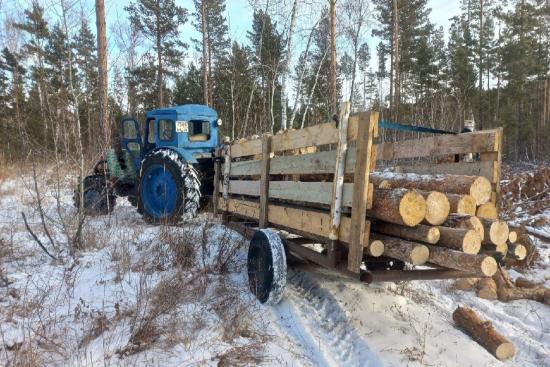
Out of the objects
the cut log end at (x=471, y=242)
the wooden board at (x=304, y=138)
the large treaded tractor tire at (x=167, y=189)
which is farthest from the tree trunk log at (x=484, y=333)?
the large treaded tractor tire at (x=167, y=189)

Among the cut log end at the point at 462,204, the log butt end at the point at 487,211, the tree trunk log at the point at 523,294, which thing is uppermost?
the cut log end at the point at 462,204

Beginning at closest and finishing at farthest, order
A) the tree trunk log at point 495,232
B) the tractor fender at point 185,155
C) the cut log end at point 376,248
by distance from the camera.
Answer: the cut log end at point 376,248 → the tree trunk log at point 495,232 → the tractor fender at point 185,155

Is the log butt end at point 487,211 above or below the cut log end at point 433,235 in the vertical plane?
above

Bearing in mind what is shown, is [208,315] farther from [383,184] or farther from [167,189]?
[167,189]

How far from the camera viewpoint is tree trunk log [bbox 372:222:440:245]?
10.0 feet

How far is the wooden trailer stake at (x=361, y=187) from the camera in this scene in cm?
304

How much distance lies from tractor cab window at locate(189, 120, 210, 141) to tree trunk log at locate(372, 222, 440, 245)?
5588 millimetres

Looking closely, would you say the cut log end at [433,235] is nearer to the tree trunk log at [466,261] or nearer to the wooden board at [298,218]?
the tree trunk log at [466,261]

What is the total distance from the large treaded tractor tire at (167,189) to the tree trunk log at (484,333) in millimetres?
4147

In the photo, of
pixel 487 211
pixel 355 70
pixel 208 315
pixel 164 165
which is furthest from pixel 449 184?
pixel 355 70

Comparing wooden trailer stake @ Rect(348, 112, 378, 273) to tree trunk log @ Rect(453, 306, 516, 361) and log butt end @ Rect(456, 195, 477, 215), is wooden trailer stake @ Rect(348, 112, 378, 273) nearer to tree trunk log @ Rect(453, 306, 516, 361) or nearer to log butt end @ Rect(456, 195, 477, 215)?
log butt end @ Rect(456, 195, 477, 215)

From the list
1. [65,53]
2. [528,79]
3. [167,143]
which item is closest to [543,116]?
[528,79]

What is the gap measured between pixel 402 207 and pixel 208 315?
2044mm

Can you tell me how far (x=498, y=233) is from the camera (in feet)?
10.8
